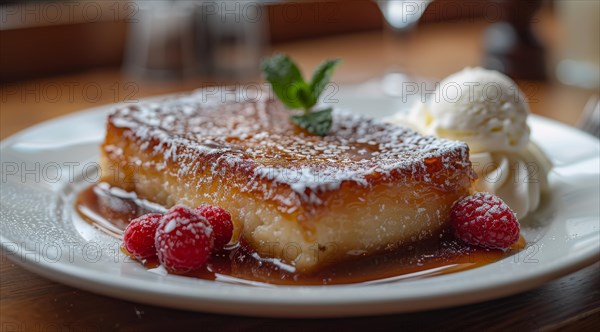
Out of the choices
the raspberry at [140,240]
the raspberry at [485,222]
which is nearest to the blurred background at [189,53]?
the raspberry at [485,222]

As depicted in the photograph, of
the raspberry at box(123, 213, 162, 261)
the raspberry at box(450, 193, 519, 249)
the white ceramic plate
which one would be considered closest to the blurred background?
the white ceramic plate

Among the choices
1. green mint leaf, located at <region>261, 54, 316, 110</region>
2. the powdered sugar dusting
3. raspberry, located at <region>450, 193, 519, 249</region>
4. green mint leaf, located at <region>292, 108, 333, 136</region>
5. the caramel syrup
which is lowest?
the caramel syrup

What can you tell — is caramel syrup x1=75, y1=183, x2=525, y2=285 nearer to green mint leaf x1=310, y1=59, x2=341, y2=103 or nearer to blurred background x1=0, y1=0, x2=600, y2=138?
green mint leaf x1=310, y1=59, x2=341, y2=103

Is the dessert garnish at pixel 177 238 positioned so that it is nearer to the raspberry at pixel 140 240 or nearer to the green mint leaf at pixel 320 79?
the raspberry at pixel 140 240

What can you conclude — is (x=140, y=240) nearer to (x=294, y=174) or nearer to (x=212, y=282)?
(x=212, y=282)

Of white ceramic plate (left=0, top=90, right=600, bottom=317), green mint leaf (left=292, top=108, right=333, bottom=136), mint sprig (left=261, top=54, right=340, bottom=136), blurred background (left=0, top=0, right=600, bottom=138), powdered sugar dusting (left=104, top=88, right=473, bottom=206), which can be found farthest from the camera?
blurred background (left=0, top=0, right=600, bottom=138)

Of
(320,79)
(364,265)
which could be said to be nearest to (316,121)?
(320,79)

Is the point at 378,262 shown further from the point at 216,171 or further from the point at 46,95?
the point at 46,95

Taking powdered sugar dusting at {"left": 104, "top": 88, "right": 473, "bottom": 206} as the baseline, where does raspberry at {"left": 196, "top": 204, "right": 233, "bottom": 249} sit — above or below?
below
